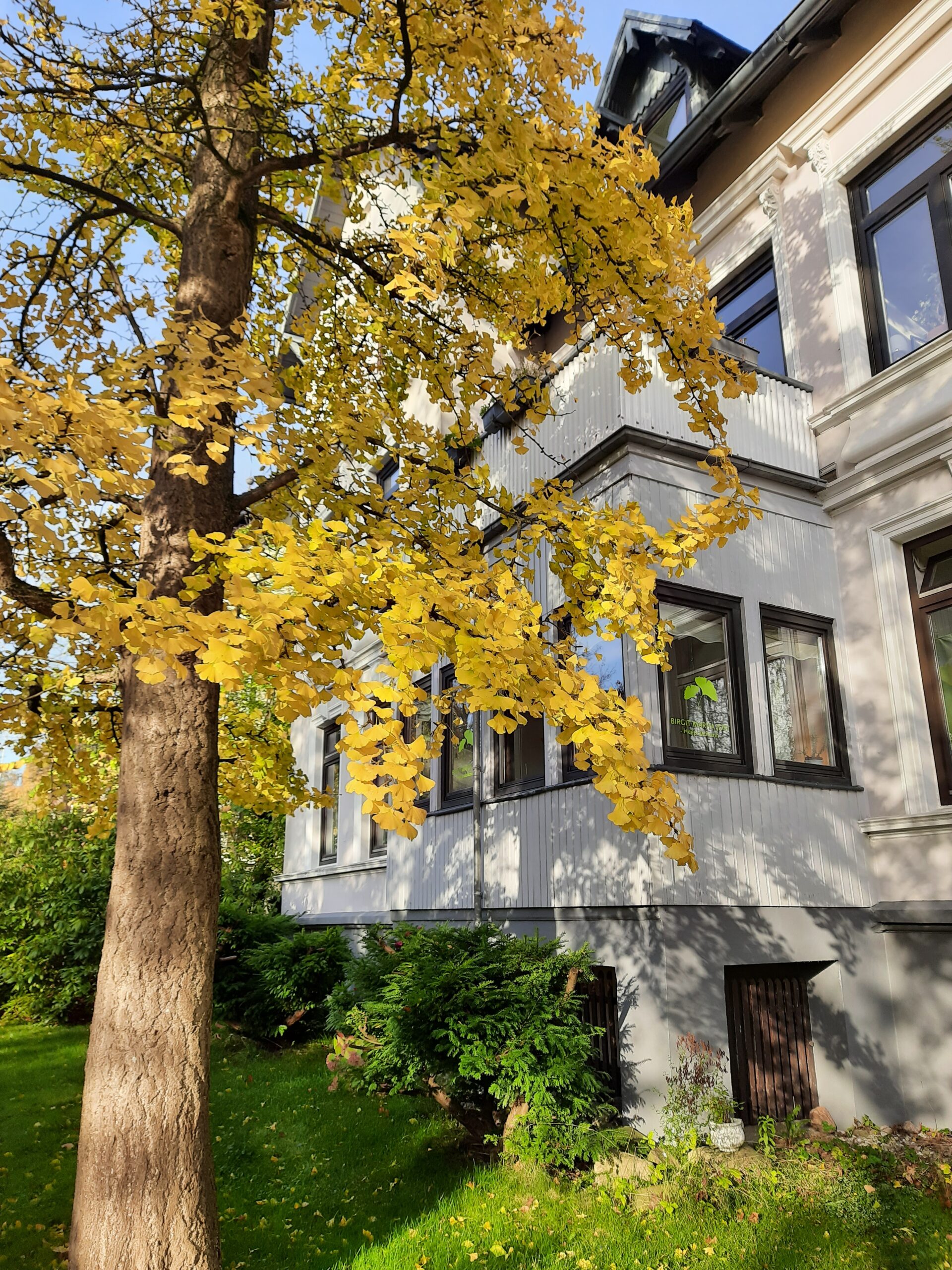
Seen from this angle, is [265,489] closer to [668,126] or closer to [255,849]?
[668,126]

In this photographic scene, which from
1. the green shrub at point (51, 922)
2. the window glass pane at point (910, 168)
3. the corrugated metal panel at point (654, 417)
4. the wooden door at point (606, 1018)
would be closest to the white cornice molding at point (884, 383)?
the corrugated metal panel at point (654, 417)

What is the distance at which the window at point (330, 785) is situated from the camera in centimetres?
1297

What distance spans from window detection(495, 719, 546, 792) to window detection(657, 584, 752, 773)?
54.2 inches

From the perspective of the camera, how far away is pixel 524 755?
810 cm

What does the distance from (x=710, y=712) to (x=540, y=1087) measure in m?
3.07

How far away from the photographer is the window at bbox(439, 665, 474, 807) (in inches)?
350

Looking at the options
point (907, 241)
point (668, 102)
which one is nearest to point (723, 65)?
point (668, 102)

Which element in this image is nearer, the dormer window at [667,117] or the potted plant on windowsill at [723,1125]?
the potted plant on windowsill at [723,1125]

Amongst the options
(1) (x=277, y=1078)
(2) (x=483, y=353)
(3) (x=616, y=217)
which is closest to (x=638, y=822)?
(3) (x=616, y=217)

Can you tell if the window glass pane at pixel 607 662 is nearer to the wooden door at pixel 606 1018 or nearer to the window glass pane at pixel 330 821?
the wooden door at pixel 606 1018

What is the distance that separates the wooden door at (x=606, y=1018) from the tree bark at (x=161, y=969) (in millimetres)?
3385

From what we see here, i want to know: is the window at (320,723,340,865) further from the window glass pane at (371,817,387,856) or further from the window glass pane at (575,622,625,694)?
the window glass pane at (575,622,625,694)

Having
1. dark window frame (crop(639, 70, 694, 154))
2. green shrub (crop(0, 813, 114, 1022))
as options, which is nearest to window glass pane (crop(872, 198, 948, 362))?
dark window frame (crop(639, 70, 694, 154))

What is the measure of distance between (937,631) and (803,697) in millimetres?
1165
